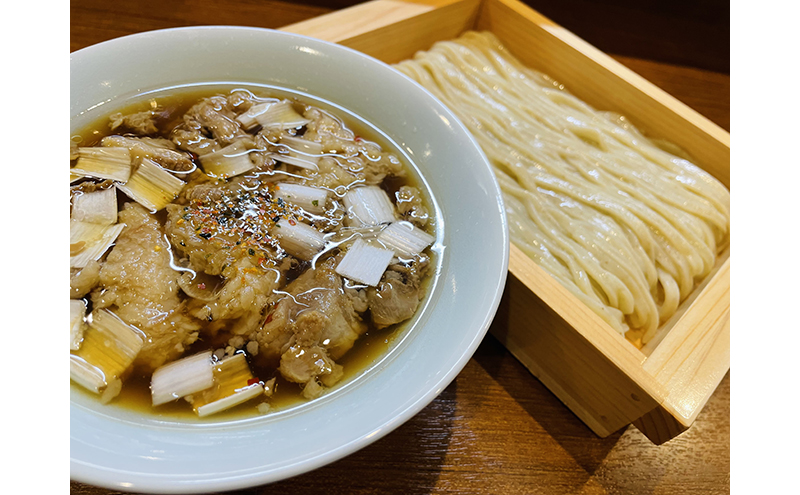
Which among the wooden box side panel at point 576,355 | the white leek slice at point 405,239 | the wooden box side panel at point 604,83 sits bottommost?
the wooden box side panel at point 576,355

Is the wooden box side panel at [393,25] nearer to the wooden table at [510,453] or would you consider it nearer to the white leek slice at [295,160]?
the white leek slice at [295,160]

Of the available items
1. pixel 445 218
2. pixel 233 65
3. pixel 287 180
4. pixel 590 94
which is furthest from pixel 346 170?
pixel 590 94

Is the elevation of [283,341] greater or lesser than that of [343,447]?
lesser

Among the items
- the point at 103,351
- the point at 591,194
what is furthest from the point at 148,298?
the point at 591,194

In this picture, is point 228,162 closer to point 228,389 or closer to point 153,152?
point 153,152

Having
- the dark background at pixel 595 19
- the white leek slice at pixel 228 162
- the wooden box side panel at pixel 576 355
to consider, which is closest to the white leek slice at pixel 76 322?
the white leek slice at pixel 228 162

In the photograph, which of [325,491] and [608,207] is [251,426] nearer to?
[325,491]

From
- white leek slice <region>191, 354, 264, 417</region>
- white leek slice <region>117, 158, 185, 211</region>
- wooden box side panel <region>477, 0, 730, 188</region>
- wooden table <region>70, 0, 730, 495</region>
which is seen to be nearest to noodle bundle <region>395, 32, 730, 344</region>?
wooden box side panel <region>477, 0, 730, 188</region>

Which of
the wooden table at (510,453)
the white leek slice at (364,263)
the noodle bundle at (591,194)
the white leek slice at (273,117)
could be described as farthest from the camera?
the noodle bundle at (591,194)
